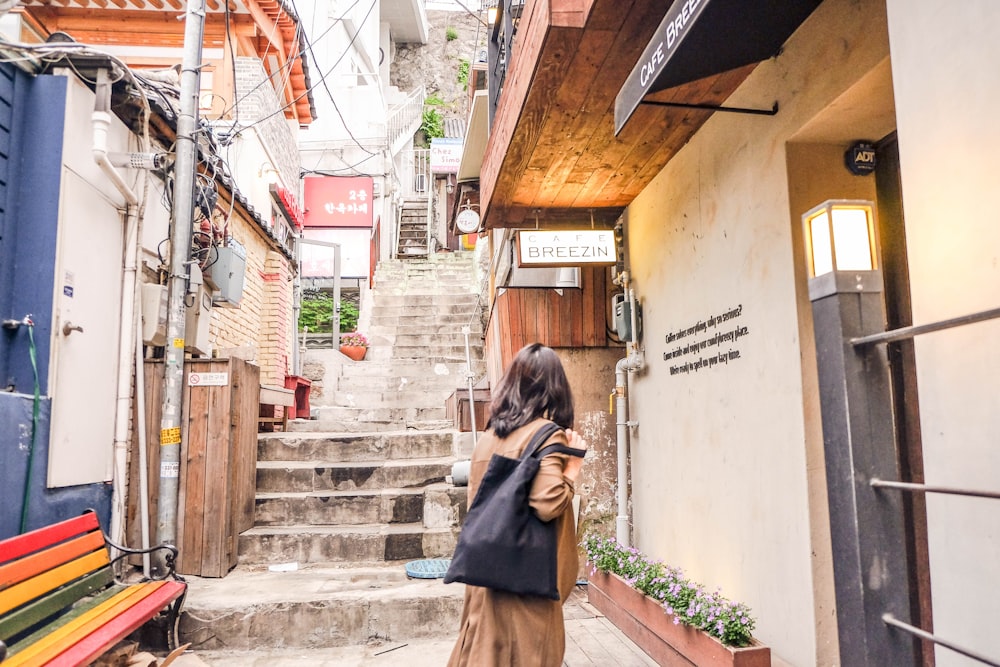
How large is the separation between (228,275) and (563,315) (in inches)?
134

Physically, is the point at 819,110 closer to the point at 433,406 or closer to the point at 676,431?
the point at 676,431

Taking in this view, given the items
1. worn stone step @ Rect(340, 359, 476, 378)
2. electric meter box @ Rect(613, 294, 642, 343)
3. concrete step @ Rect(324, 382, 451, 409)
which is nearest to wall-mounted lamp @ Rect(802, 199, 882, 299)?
electric meter box @ Rect(613, 294, 642, 343)

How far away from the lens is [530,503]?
8.34 ft

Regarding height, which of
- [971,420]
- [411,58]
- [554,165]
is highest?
[411,58]

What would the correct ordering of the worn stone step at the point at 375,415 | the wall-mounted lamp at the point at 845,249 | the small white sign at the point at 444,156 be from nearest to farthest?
1. the wall-mounted lamp at the point at 845,249
2. the worn stone step at the point at 375,415
3. the small white sign at the point at 444,156

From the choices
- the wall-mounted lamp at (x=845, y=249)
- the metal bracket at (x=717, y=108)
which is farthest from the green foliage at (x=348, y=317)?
the wall-mounted lamp at (x=845, y=249)

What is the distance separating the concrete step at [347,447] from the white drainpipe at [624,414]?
2153 millimetres

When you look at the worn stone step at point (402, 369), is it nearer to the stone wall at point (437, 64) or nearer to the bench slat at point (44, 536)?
the bench slat at point (44, 536)

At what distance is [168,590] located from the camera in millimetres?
4555

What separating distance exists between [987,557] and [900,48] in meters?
1.62

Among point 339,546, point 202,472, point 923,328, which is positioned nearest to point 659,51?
point 923,328

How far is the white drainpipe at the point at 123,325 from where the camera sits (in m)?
5.00

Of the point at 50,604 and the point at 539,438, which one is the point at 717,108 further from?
the point at 50,604

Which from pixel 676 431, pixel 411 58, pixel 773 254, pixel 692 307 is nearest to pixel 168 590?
pixel 676 431
